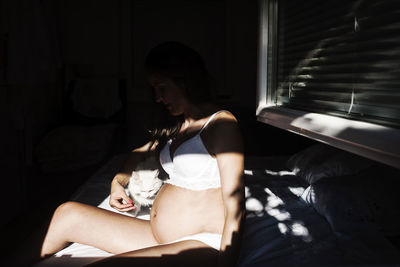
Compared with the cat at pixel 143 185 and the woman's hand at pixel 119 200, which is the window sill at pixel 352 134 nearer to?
the cat at pixel 143 185

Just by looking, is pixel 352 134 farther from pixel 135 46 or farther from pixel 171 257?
pixel 135 46

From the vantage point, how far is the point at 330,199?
6.18 feet

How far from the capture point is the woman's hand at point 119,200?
1.83 metres

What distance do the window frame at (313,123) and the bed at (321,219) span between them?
30cm

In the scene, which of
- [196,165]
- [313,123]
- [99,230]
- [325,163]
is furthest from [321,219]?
[99,230]

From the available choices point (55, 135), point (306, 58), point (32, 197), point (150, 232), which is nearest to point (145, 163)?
point (150, 232)

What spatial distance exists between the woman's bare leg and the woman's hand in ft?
0.25

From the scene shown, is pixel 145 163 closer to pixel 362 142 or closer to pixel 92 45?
pixel 362 142

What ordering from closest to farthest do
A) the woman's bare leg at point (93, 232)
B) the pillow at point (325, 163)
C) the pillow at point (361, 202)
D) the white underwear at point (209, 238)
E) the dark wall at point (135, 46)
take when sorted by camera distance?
the white underwear at point (209, 238)
the woman's bare leg at point (93, 232)
the pillow at point (361, 202)
the pillow at point (325, 163)
the dark wall at point (135, 46)

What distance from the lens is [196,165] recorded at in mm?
→ 1559

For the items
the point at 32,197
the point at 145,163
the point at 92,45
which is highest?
the point at 92,45

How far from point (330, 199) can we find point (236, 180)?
0.67m

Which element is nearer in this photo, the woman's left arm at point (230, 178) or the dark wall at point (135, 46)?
the woman's left arm at point (230, 178)

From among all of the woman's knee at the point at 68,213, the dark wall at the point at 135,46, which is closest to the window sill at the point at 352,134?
the woman's knee at the point at 68,213
